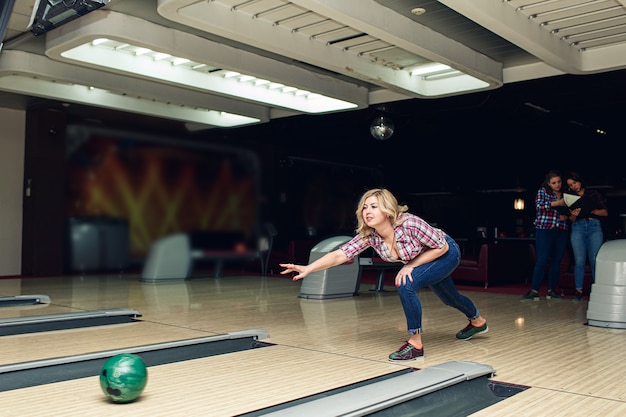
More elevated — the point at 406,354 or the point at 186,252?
the point at 186,252

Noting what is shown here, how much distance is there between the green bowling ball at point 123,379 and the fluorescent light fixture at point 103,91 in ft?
15.3

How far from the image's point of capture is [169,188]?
7.10 meters

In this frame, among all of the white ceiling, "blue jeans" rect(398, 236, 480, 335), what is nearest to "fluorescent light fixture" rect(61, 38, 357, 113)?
the white ceiling

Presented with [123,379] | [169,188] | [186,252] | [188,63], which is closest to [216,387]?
[123,379]

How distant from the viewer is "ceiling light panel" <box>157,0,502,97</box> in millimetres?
4547

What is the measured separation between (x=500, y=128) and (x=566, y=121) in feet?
3.22

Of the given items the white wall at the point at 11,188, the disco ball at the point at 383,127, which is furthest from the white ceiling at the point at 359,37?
the white wall at the point at 11,188

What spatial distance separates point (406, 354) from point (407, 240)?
1.96 feet

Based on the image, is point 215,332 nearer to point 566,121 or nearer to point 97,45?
point 97,45

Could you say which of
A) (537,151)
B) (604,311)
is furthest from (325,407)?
(537,151)

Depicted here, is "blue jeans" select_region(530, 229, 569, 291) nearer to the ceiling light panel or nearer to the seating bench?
the ceiling light panel

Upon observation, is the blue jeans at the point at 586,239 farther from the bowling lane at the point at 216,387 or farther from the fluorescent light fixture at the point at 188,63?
the bowling lane at the point at 216,387

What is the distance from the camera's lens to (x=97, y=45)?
5.74 metres

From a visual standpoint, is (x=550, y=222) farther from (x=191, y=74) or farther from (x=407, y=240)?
(x=191, y=74)
